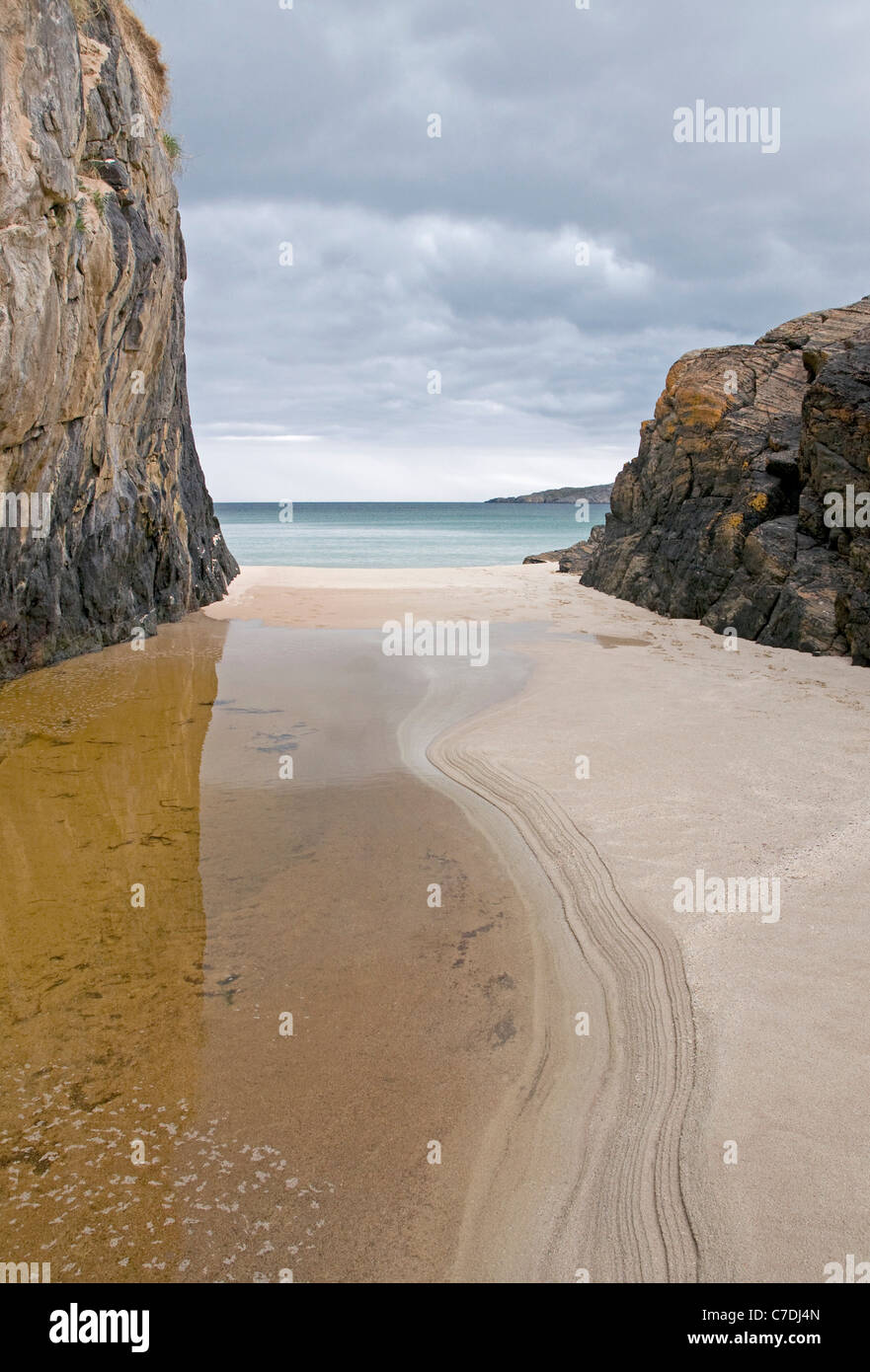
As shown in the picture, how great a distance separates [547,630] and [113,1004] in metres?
13.9

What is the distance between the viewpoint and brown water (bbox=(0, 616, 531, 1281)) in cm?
302

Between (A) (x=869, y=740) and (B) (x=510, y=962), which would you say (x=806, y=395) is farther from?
(B) (x=510, y=962)

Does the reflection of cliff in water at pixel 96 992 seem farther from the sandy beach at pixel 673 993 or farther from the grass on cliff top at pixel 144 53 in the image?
the grass on cliff top at pixel 144 53

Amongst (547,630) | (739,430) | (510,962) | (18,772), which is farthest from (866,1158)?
(739,430)

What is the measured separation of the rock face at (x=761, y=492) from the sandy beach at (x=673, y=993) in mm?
4659

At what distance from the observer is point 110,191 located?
1245cm

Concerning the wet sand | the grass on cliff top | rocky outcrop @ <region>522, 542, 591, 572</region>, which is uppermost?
the grass on cliff top

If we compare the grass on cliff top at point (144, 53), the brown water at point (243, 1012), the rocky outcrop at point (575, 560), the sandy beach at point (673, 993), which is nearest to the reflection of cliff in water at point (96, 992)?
the brown water at point (243, 1012)

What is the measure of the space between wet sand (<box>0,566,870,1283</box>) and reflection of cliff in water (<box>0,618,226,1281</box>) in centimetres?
2

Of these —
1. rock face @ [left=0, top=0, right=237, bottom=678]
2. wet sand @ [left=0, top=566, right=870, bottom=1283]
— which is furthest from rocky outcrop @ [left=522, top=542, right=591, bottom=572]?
wet sand @ [left=0, top=566, right=870, bottom=1283]

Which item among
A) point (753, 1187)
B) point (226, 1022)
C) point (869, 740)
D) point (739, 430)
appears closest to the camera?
point (753, 1187)

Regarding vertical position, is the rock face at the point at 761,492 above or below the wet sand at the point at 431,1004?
above

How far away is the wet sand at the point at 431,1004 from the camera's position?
3033 mm

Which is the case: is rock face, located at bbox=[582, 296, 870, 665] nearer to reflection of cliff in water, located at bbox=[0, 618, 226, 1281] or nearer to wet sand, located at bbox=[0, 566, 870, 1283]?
wet sand, located at bbox=[0, 566, 870, 1283]
